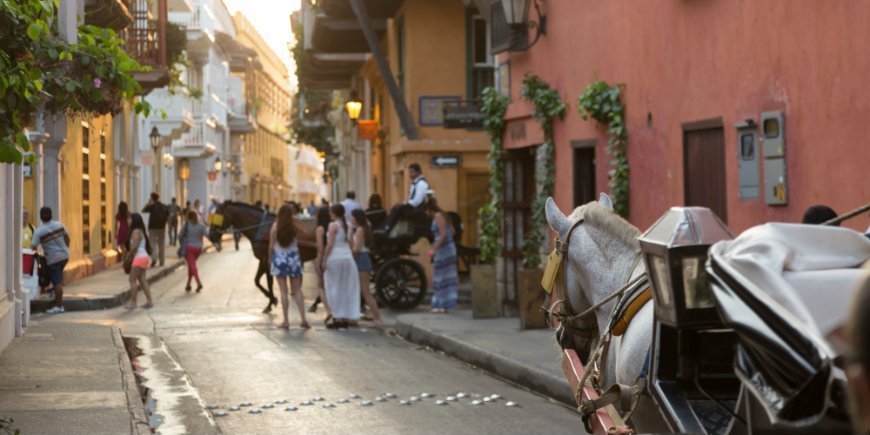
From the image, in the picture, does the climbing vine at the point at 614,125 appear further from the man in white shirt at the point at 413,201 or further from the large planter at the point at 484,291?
the man in white shirt at the point at 413,201

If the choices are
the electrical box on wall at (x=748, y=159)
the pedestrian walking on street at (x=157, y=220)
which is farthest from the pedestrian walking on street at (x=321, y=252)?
the pedestrian walking on street at (x=157, y=220)

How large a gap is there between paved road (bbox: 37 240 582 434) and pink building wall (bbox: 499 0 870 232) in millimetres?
2682

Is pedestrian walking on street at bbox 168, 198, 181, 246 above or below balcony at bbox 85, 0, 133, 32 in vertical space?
below

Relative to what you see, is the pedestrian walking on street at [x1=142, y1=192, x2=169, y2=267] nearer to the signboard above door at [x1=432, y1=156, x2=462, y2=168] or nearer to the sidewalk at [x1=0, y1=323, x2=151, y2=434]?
the signboard above door at [x1=432, y1=156, x2=462, y2=168]

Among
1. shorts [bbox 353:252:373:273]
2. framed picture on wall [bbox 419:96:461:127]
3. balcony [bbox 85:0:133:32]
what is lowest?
shorts [bbox 353:252:373:273]

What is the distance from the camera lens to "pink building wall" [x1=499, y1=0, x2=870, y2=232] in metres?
10.4

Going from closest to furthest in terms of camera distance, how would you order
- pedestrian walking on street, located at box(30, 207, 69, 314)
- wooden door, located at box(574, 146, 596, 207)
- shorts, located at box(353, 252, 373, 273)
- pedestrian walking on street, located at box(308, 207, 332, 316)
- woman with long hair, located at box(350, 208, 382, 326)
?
wooden door, located at box(574, 146, 596, 207), pedestrian walking on street, located at box(308, 207, 332, 316), woman with long hair, located at box(350, 208, 382, 326), shorts, located at box(353, 252, 373, 273), pedestrian walking on street, located at box(30, 207, 69, 314)

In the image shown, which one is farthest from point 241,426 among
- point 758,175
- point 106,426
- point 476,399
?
point 758,175

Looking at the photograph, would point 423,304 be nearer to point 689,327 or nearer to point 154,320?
point 154,320

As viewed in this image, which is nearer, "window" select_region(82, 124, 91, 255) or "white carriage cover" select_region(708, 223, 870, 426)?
"white carriage cover" select_region(708, 223, 870, 426)

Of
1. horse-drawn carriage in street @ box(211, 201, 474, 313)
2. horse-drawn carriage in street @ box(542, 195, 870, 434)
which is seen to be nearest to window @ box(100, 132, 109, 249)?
horse-drawn carriage in street @ box(211, 201, 474, 313)

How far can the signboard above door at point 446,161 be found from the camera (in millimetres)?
28031

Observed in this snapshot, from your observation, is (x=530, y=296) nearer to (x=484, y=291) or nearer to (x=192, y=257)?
(x=484, y=291)

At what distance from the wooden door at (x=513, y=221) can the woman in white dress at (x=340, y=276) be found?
2.14m
